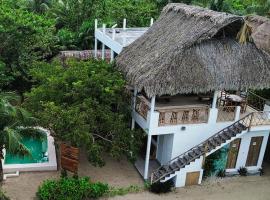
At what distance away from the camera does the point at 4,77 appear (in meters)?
25.4

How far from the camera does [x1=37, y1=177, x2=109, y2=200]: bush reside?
1726 cm

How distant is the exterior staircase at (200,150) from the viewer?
1888 cm

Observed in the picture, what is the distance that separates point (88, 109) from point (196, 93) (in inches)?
206

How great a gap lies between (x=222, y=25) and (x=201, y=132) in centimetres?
497

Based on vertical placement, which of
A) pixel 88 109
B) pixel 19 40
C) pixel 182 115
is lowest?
pixel 182 115

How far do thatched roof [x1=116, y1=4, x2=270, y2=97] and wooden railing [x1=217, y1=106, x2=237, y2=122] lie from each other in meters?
1.70

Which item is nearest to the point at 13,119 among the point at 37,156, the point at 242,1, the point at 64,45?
the point at 37,156

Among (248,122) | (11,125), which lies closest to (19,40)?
(11,125)

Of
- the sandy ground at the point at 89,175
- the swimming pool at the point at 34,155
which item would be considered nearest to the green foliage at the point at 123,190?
the sandy ground at the point at 89,175

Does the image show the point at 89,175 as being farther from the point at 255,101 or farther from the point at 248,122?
the point at 255,101

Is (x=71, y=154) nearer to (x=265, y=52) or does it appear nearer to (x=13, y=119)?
(x=13, y=119)

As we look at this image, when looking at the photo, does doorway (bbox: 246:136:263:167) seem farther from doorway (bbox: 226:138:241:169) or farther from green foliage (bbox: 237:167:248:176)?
doorway (bbox: 226:138:241:169)

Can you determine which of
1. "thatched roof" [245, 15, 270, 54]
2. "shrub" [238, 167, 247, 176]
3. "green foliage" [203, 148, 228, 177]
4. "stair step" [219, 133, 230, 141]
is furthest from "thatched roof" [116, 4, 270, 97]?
"shrub" [238, 167, 247, 176]

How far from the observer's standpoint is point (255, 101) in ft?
73.3
